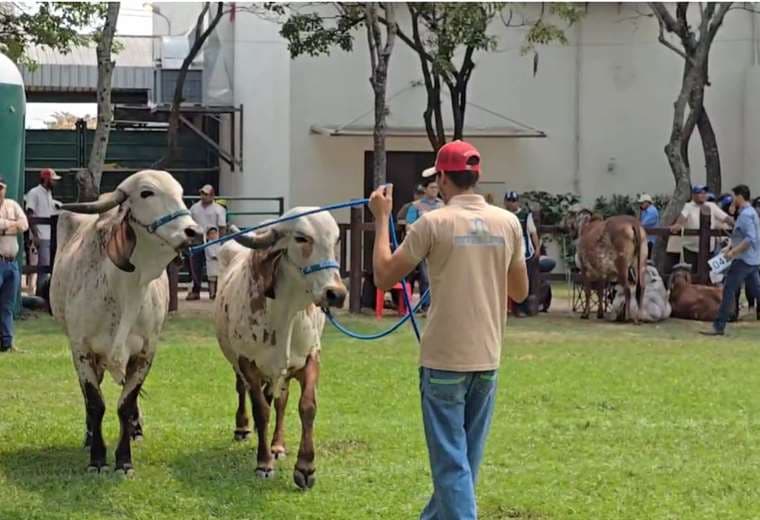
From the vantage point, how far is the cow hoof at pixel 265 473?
25.6 feet

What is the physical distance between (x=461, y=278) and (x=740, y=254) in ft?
36.2

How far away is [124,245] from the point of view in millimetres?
7777

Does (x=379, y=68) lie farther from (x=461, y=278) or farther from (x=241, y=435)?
(x=461, y=278)

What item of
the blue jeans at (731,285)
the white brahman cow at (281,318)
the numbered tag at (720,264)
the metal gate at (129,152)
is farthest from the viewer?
the metal gate at (129,152)

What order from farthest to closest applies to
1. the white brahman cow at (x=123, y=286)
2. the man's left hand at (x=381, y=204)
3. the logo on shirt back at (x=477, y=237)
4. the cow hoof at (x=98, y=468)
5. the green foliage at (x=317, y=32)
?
the green foliage at (x=317, y=32), the cow hoof at (x=98, y=468), the white brahman cow at (x=123, y=286), the man's left hand at (x=381, y=204), the logo on shirt back at (x=477, y=237)

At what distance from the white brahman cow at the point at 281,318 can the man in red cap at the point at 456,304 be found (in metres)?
1.74

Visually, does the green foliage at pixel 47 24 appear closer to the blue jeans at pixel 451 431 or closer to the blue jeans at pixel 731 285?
the blue jeans at pixel 731 285

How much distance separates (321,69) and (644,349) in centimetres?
1336

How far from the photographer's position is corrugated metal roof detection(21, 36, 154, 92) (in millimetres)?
29547

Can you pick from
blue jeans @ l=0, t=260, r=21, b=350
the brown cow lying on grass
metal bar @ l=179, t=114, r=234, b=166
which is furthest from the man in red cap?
metal bar @ l=179, t=114, r=234, b=166

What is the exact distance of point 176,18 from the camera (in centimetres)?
3177

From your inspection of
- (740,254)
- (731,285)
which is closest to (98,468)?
Answer: (740,254)

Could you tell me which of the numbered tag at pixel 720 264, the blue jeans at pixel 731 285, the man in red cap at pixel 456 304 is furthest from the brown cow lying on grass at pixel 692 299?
the man in red cap at pixel 456 304

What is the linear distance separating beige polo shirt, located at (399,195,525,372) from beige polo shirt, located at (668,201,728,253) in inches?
543
